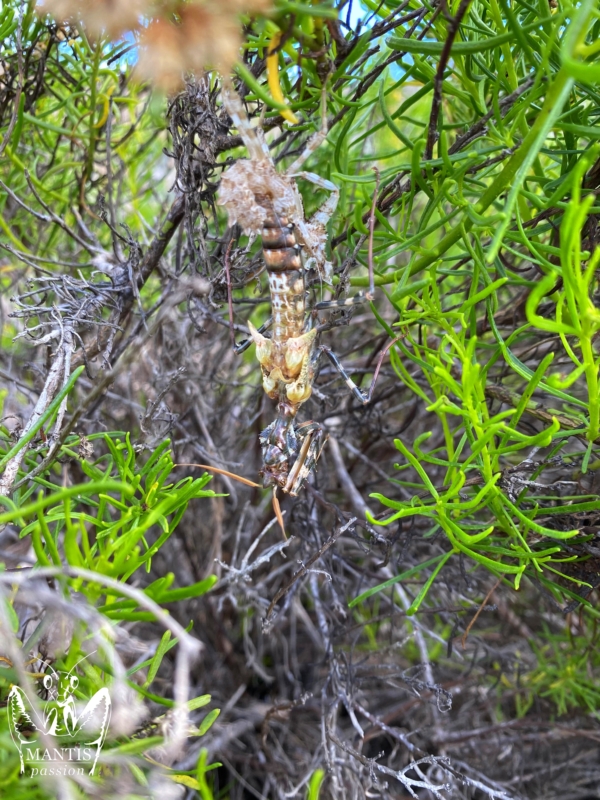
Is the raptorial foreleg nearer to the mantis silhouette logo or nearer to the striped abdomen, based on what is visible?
the striped abdomen

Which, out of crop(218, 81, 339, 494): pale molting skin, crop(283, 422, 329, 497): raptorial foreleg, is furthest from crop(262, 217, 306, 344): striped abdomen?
crop(283, 422, 329, 497): raptorial foreleg

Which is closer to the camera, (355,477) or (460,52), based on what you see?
(460,52)

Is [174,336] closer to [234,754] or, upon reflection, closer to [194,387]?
[194,387]

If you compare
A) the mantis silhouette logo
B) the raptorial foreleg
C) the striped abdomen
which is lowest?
the mantis silhouette logo

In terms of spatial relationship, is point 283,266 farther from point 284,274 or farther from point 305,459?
point 305,459

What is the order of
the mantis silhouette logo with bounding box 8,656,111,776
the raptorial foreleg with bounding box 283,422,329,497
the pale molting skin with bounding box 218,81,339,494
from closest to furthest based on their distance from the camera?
the mantis silhouette logo with bounding box 8,656,111,776
the pale molting skin with bounding box 218,81,339,494
the raptorial foreleg with bounding box 283,422,329,497

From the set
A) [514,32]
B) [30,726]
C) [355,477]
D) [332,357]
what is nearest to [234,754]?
[355,477]

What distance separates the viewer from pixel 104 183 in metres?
1.29

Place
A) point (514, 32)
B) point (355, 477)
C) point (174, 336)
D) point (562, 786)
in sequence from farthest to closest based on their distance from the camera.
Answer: point (355, 477) → point (174, 336) → point (562, 786) → point (514, 32)

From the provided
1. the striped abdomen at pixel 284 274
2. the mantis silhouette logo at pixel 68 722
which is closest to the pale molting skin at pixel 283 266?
the striped abdomen at pixel 284 274

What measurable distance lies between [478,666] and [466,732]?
0.18 meters

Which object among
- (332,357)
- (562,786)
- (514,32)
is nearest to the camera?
(514,32)

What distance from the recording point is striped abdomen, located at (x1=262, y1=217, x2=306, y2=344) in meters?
0.87

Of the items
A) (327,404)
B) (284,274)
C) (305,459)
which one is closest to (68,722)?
(305,459)
